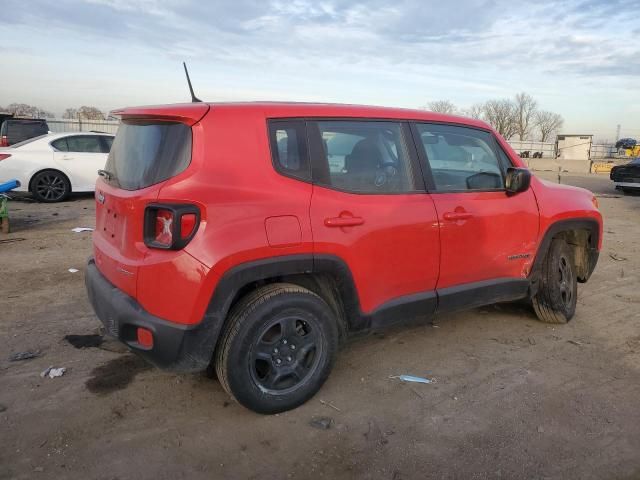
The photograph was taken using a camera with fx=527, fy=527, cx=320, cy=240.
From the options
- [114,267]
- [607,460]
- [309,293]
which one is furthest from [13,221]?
[607,460]

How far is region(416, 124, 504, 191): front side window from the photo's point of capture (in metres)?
3.75

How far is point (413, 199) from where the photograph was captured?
11.6 feet

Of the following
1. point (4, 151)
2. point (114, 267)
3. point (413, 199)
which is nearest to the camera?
point (114, 267)

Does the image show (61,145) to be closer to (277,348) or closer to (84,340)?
(84,340)

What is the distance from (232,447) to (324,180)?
159 centimetres

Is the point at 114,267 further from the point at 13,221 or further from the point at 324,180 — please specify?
the point at 13,221

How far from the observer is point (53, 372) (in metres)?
3.59

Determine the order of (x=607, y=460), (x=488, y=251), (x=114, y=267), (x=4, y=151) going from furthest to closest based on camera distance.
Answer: (x=4, y=151) < (x=488, y=251) < (x=114, y=267) < (x=607, y=460)

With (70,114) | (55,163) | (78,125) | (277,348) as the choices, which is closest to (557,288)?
(277,348)

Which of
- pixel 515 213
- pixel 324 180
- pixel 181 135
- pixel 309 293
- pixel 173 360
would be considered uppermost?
pixel 181 135

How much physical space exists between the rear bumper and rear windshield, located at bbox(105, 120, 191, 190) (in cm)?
67

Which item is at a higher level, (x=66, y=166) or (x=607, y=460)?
(x=66, y=166)

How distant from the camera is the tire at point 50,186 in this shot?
35.8ft

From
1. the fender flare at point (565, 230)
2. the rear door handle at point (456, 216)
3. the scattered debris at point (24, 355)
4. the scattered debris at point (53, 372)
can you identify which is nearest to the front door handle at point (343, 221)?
the rear door handle at point (456, 216)
